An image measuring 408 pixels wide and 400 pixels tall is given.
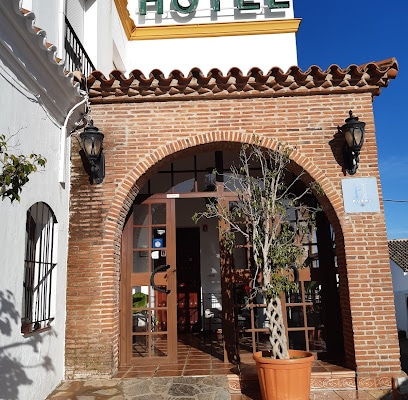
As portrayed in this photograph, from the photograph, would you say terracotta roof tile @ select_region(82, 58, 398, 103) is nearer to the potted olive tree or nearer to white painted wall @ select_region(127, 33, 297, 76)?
the potted olive tree

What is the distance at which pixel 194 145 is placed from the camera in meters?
5.55

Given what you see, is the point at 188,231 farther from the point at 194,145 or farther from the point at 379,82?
the point at 379,82

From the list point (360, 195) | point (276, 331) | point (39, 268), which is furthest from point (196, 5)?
point (276, 331)

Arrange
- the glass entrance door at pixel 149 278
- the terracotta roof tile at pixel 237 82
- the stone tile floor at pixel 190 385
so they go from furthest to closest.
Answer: the glass entrance door at pixel 149 278 < the terracotta roof tile at pixel 237 82 < the stone tile floor at pixel 190 385

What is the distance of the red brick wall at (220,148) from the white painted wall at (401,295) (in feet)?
42.0

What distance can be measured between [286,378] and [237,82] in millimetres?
3675

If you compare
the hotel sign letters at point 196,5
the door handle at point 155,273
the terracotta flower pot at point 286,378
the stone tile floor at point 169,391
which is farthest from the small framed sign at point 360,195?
the hotel sign letters at point 196,5

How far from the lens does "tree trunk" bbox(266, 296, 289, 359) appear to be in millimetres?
4426

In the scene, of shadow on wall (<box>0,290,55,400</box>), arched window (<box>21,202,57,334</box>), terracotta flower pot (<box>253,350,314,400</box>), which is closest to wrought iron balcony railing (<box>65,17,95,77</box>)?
arched window (<box>21,202,57,334</box>)

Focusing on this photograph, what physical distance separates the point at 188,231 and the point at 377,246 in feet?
16.2

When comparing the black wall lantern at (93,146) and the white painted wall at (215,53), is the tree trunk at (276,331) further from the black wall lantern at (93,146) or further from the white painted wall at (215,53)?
the white painted wall at (215,53)

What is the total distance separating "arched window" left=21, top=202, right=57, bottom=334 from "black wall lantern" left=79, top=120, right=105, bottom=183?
2.75 ft

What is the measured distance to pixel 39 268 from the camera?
4.63 metres

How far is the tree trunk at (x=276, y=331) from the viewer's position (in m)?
4.43
